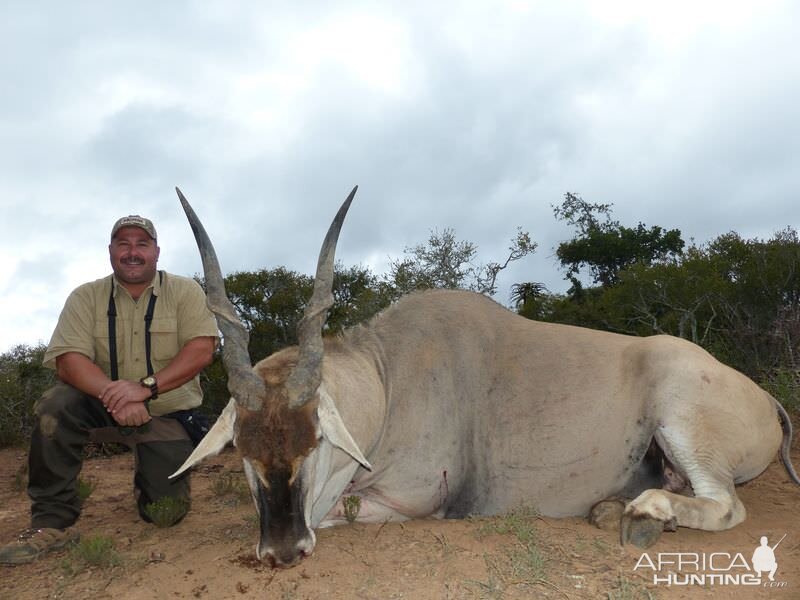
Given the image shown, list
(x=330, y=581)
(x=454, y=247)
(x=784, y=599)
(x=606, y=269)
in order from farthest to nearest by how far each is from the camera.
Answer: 1. (x=606, y=269)
2. (x=454, y=247)
3. (x=330, y=581)
4. (x=784, y=599)

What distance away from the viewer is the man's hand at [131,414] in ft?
13.5

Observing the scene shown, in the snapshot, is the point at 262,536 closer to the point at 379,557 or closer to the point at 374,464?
the point at 379,557

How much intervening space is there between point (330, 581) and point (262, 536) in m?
0.34

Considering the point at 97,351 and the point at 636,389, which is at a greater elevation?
the point at 97,351

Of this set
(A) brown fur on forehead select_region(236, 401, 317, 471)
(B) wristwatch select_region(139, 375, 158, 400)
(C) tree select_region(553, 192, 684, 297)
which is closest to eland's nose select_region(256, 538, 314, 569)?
(A) brown fur on forehead select_region(236, 401, 317, 471)

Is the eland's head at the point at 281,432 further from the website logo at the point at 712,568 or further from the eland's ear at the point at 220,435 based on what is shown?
the website logo at the point at 712,568

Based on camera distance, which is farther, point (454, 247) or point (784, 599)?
point (454, 247)

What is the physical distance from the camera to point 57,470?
168 inches

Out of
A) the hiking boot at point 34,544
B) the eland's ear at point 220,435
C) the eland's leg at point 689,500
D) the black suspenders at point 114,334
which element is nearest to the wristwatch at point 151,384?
the black suspenders at point 114,334

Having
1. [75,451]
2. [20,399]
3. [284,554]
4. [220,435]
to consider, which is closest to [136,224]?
[75,451]

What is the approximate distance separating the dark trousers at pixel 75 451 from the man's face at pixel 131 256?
770 mm

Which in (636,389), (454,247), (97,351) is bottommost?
(636,389)

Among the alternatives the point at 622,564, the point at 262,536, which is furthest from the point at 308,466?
the point at 622,564

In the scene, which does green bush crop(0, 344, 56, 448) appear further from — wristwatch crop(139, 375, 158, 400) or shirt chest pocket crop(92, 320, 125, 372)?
wristwatch crop(139, 375, 158, 400)
